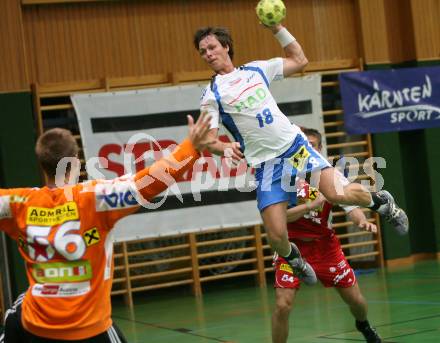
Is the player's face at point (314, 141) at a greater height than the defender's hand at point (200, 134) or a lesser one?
lesser

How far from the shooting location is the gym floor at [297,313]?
827 cm

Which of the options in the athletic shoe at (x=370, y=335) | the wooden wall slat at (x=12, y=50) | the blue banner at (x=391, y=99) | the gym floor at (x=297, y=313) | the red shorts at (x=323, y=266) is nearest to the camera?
the red shorts at (x=323, y=266)

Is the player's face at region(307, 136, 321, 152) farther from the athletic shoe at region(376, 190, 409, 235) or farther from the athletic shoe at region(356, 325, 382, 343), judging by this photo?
the athletic shoe at region(356, 325, 382, 343)

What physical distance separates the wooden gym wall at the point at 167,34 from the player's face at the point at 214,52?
5.08 meters

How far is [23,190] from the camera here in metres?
3.90

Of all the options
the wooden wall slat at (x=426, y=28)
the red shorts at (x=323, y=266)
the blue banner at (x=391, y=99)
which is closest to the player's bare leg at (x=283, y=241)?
the red shorts at (x=323, y=266)

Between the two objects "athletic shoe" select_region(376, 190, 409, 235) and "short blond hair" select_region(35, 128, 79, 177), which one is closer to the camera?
"short blond hair" select_region(35, 128, 79, 177)

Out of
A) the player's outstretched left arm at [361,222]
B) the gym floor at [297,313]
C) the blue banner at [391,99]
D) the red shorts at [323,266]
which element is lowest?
the gym floor at [297,313]

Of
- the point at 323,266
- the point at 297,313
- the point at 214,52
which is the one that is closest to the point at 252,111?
the point at 214,52

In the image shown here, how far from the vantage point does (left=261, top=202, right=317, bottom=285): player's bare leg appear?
6.54m

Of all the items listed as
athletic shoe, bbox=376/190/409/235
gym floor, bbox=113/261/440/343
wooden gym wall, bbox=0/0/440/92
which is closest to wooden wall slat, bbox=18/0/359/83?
wooden gym wall, bbox=0/0/440/92

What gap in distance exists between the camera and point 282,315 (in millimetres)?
6672

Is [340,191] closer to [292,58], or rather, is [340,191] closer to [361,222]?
Result: [361,222]

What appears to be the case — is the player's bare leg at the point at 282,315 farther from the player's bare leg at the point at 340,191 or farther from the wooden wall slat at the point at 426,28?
the wooden wall slat at the point at 426,28
